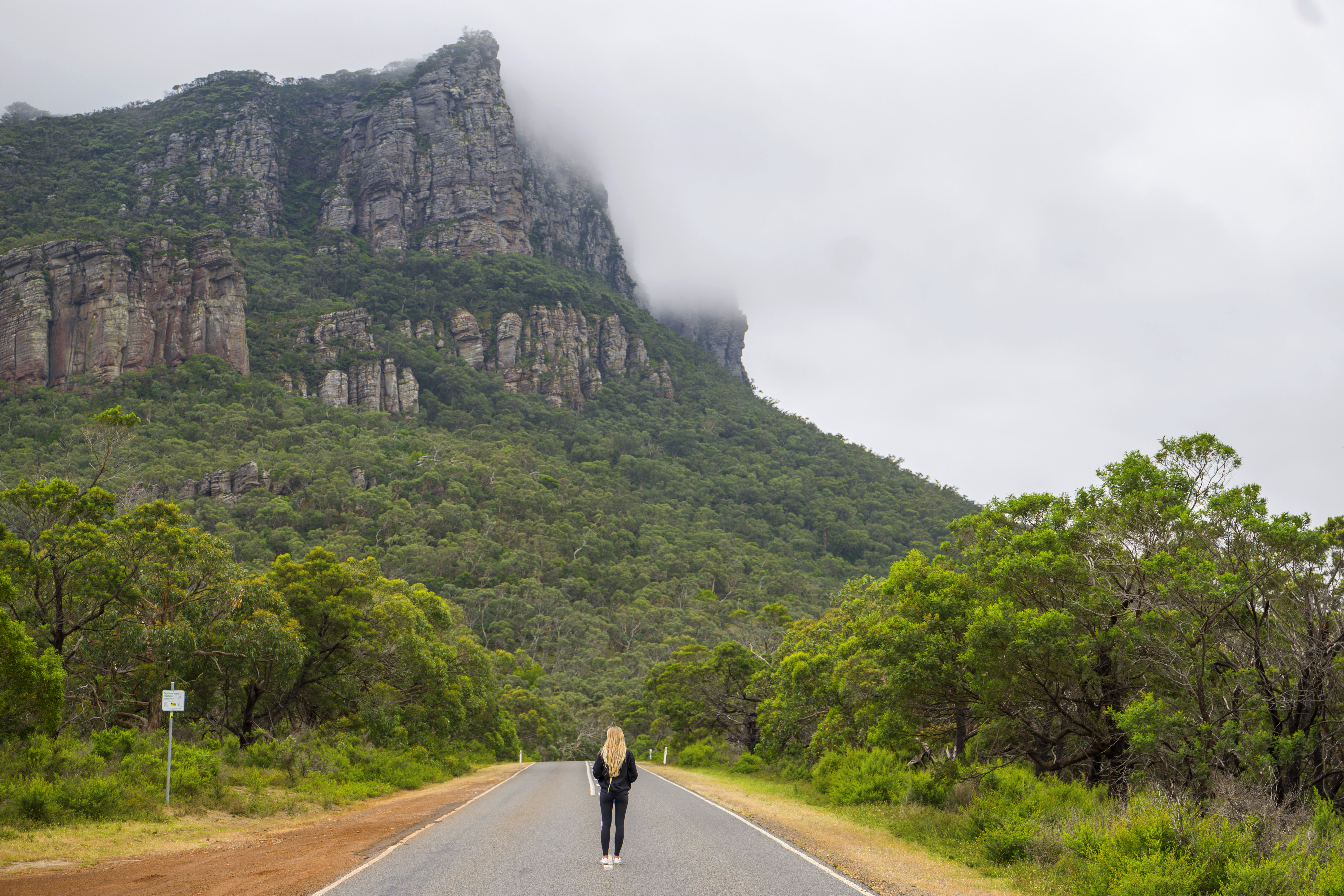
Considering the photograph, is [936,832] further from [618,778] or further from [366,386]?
[366,386]

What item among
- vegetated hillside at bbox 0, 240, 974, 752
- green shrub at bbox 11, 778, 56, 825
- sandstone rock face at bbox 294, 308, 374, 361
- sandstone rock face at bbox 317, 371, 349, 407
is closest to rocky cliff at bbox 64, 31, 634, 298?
vegetated hillside at bbox 0, 240, 974, 752

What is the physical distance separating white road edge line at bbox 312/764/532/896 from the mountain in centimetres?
1441

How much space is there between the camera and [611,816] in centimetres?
1021

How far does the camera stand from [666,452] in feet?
495

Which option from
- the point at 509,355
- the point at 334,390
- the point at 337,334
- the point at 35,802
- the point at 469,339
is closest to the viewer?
the point at 35,802

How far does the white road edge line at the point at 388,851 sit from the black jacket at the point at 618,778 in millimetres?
2901

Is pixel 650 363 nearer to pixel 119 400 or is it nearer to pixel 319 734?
pixel 119 400

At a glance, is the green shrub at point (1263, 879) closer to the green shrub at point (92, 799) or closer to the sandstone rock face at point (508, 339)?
the green shrub at point (92, 799)

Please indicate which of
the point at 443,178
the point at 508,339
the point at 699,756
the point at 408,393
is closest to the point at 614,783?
the point at 699,756

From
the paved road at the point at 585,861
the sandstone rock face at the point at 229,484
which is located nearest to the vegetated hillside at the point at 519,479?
the sandstone rock face at the point at 229,484

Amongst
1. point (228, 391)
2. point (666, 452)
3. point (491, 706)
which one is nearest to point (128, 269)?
point (228, 391)

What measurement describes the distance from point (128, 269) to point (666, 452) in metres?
85.1

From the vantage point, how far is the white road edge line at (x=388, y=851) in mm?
8664

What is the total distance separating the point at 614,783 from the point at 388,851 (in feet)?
12.6
